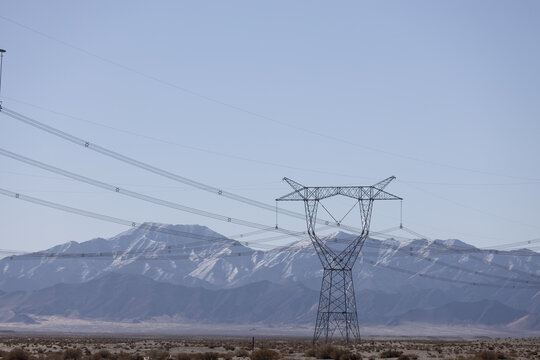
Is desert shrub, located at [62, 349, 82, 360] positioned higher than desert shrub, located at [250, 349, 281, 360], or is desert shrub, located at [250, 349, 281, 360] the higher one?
desert shrub, located at [250, 349, 281, 360]

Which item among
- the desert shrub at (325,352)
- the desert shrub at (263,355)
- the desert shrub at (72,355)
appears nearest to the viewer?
the desert shrub at (263,355)

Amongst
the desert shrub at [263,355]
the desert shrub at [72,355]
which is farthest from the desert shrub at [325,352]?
the desert shrub at [72,355]

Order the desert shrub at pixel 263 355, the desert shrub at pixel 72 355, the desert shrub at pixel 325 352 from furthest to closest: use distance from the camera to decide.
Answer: the desert shrub at pixel 325 352 < the desert shrub at pixel 72 355 < the desert shrub at pixel 263 355

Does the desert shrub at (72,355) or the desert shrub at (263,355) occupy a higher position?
the desert shrub at (263,355)

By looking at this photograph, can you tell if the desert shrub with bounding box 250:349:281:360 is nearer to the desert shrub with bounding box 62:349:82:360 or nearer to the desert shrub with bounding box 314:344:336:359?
the desert shrub with bounding box 314:344:336:359

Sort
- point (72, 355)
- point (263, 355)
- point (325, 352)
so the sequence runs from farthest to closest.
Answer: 1. point (325, 352)
2. point (72, 355)
3. point (263, 355)

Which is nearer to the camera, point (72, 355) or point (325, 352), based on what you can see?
point (72, 355)

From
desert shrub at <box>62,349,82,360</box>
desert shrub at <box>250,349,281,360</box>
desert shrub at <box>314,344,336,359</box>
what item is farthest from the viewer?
desert shrub at <box>314,344,336,359</box>

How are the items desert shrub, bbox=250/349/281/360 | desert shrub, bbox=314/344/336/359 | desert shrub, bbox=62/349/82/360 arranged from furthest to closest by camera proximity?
desert shrub, bbox=314/344/336/359 < desert shrub, bbox=62/349/82/360 < desert shrub, bbox=250/349/281/360

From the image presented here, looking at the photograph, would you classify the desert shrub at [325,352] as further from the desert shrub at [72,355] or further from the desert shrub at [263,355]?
the desert shrub at [72,355]

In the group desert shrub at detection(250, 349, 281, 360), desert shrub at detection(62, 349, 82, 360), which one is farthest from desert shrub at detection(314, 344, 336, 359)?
desert shrub at detection(62, 349, 82, 360)

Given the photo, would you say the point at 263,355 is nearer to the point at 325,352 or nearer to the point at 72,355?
the point at 325,352

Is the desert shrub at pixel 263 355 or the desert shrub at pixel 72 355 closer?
the desert shrub at pixel 263 355

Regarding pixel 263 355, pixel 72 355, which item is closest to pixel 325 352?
pixel 263 355
